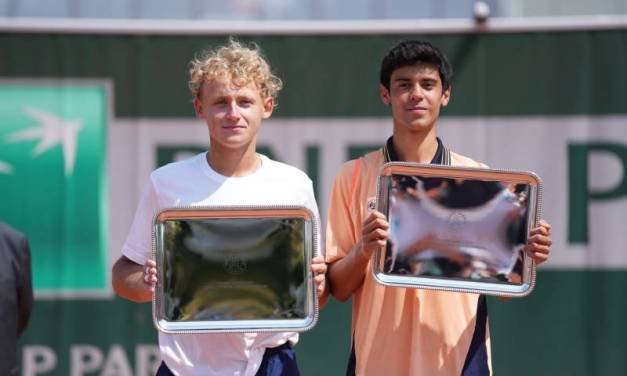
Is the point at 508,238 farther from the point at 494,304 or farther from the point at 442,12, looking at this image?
the point at 442,12

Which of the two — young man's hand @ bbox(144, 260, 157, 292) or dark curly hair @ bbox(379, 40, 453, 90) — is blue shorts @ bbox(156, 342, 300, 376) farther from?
dark curly hair @ bbox(379, 40, 453, 90)

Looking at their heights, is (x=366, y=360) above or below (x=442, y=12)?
below

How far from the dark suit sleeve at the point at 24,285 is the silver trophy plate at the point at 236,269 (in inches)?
37.1

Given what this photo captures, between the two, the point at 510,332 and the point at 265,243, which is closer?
the point at 265,243

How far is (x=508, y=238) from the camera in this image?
3.04 meters

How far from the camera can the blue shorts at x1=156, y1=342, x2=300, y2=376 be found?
3006 mm

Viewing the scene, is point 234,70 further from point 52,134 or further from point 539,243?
point 52,134

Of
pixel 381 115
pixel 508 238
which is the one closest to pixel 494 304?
pixel 381 115

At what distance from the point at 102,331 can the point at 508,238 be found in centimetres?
315

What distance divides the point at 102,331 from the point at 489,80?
8.26 ft

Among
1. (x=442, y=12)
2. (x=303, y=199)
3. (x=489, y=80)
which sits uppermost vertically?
(x=442, y=12)

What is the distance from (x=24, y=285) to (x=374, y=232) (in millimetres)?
1459

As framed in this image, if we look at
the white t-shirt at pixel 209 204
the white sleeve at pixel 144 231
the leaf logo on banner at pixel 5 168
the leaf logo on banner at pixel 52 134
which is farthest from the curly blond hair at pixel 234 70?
the leaf logo on banner at pixel 5 168

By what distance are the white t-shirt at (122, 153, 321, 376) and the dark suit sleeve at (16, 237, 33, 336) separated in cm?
74
